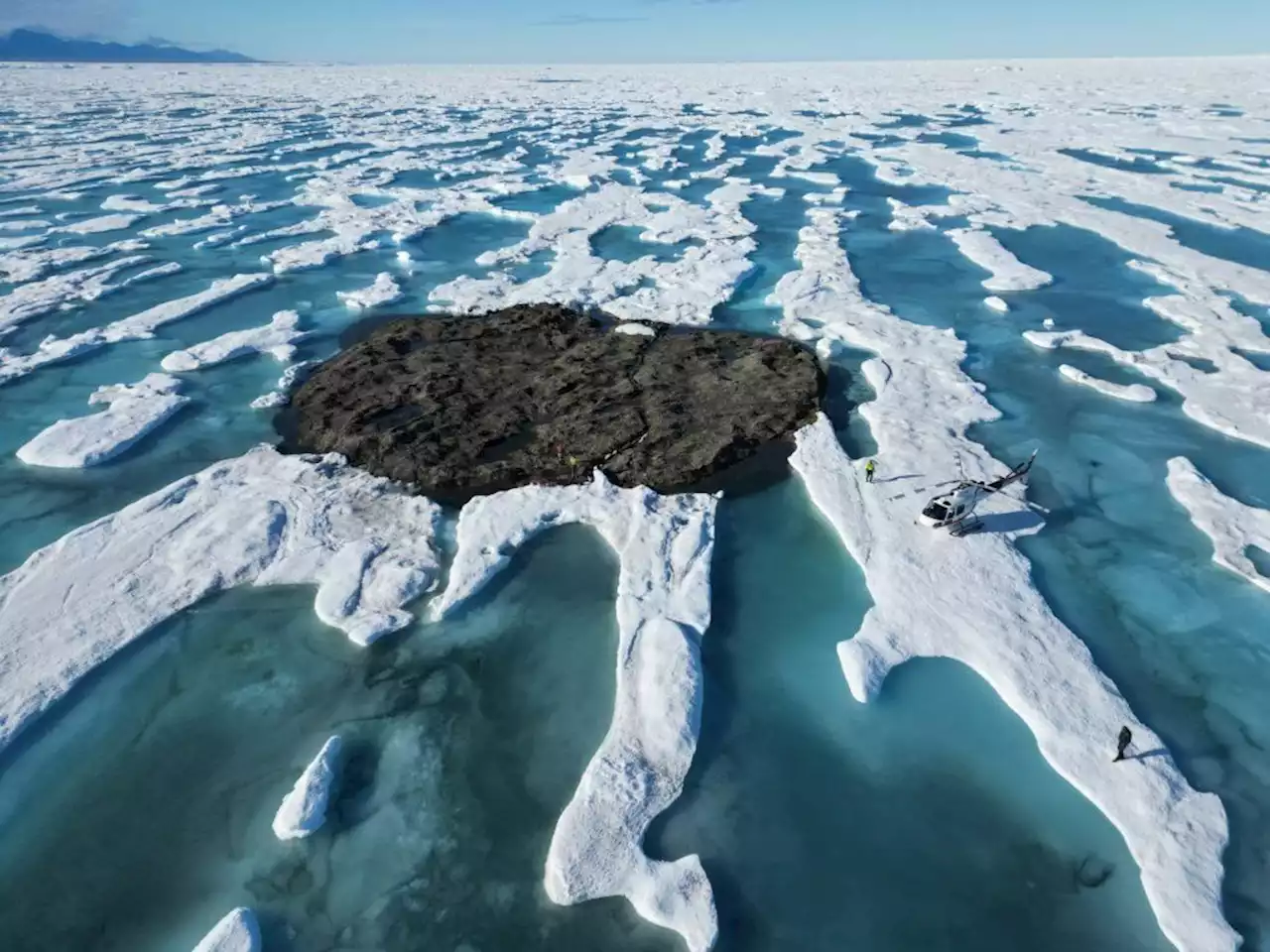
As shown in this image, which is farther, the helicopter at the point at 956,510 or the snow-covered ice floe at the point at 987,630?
the helicopter at the point at 956,510

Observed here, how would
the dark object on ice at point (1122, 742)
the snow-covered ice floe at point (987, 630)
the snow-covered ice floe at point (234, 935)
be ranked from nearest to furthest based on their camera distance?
the snow-covered ice floe at point (234, 935)
the snow-covered ice floe at point (987, 630)
the dark object on ice at point (1122, 742)

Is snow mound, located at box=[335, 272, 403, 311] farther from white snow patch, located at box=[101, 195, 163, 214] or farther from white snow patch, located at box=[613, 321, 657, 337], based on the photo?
white snow patch, located at box=[101, 195, 163, 214]

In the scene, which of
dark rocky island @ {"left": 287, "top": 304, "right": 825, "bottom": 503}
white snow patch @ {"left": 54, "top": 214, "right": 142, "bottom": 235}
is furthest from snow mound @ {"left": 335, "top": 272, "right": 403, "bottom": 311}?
white snow patch @ {"left": 54, "top": 214, "right": 142, "bottom": 235}

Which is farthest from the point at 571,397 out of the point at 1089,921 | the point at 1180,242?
the point at 1180,242

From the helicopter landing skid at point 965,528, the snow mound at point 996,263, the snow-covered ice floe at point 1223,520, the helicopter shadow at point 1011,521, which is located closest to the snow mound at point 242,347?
the helicopter landing skid at point 965,528

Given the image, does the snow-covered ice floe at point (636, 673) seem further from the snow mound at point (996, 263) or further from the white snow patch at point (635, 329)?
the snow mound at point (996, 263)

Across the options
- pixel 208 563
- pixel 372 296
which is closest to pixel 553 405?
pixel 208 563
